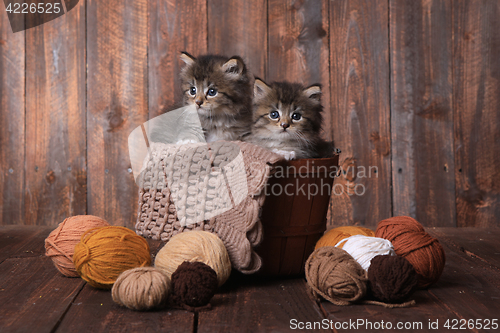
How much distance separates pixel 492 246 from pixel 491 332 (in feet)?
3.18

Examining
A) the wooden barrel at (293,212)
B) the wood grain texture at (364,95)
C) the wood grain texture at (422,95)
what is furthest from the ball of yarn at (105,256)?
the wood grain texture at (422,95)

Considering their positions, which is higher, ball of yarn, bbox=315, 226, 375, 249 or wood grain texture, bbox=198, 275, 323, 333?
ball of yarn, bbox=315, 226, 375, 249

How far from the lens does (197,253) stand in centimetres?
118

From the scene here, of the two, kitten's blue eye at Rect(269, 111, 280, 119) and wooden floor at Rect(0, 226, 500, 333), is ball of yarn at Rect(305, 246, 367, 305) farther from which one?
kitten's blue eye at Rect(269, 111, 280, 119)

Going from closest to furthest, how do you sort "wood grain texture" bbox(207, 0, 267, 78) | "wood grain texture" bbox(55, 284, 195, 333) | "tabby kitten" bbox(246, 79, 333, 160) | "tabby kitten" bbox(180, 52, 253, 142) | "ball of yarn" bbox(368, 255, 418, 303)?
"wood grain texture" bbox(55, 284, 195, 333) → "ball of yarn" bbox(368, 255, 418, 303) → "tabby kitten" bbox(246, 79, 333, 160) → "tabby kitten" bbox(180, 52, 253, 142) → "wood grain texture" bbox(207, 0, 267, 78)

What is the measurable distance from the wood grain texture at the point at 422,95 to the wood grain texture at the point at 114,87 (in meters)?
1.30

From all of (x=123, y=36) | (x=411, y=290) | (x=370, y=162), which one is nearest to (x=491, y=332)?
(x=411, y=290)

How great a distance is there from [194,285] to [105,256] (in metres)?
0.29

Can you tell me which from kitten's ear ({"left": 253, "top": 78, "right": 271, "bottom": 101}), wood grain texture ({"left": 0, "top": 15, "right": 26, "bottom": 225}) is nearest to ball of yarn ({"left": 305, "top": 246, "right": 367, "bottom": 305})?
kitten's ear ({"left": 253, "top": 78, "right": 271, "bottom": 101})

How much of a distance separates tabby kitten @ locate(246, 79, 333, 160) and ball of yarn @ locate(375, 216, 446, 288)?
1.20ft

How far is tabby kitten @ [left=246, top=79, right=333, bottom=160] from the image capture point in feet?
4.91

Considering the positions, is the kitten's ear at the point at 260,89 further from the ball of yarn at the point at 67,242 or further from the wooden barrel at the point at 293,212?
the ball of yarn at the point at 67,242

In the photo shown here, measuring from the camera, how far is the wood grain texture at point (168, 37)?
2.23m

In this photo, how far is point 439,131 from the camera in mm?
2236
